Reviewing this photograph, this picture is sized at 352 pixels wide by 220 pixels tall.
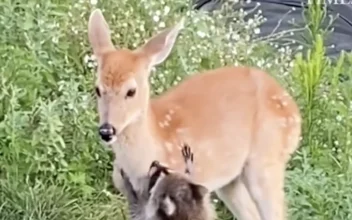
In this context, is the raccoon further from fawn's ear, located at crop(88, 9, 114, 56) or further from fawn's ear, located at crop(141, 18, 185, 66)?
fawn's ear, located at crop(88, 9, 114, 56)

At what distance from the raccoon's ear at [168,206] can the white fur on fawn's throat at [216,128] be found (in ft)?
2.55

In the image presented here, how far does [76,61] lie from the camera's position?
6902 mm

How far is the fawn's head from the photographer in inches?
201

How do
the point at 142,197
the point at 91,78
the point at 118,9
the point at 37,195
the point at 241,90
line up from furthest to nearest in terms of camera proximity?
the point at 118,9
the point at 91,78
the point at 37,195
the point at 241,90
the point at 142,197

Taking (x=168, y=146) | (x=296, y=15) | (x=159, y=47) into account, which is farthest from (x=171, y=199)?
→ (x=296, y=15)

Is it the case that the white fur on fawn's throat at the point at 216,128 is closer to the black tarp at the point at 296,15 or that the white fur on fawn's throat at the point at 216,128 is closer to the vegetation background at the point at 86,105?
the vegetation background at the point at 86,105

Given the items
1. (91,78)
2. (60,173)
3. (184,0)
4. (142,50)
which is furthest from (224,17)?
(142,50)

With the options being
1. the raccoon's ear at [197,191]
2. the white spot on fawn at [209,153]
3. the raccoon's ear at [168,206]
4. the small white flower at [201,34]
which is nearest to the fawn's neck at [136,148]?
the white spot on fawn at [209,153]

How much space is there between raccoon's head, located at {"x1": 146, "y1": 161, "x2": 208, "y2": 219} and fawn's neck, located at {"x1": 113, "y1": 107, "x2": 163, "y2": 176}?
0.56 meters

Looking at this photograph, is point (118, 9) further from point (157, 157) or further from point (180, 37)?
point (157, 157)

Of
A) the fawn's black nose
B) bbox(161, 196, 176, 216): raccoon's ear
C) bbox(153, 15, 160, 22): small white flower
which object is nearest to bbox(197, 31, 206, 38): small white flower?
bbox(153, 15, 160, 22): small white flower

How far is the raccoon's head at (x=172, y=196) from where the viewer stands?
175 inches

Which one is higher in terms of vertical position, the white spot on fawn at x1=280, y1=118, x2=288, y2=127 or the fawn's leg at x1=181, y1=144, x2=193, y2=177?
the fawn's leg at x1=181, y1=144, x2=193, y2=177

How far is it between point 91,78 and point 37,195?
2.92ft
